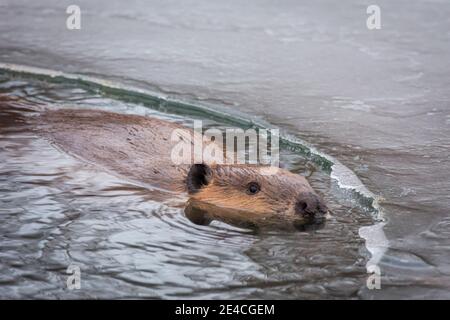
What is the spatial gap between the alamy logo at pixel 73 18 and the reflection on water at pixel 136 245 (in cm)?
365

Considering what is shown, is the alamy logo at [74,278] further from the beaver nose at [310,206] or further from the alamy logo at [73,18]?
the alamy logo at [73,18]

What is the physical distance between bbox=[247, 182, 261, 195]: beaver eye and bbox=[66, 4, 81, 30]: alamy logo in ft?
15.3

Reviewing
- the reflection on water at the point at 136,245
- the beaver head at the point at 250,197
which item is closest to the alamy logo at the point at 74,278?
the reflection on water at the point at 136,245

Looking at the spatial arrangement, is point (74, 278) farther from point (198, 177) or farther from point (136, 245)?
point (198, 177)

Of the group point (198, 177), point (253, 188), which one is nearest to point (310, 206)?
point (253, 188)

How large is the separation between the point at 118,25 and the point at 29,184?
4.32 m

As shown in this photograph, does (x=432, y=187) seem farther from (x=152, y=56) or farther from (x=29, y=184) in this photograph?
(x=152, y=56)

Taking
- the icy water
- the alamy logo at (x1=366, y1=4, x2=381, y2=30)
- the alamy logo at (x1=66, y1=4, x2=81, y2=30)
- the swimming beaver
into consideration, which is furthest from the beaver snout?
the alamy logo at (x1=66, y1=4, x2=81, y2=30)

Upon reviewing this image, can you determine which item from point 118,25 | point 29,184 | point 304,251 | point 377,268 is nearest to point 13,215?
point 29,184

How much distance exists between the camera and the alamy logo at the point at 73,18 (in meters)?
8.84

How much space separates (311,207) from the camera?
14.4ft

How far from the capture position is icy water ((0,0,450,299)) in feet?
12.2

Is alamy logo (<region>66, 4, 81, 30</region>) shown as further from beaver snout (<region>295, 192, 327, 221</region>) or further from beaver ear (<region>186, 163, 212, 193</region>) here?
beaver snout (<region>295, 192, 327, 221</region>)

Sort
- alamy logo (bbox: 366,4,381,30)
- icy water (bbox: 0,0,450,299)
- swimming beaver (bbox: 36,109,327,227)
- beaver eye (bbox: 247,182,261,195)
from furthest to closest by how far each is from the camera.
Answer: alamy logo (bbox: 366,4,381,30)
beaver eye (bbox: 247,182,261,195)
swimming beaver (bbox: 36,109,327,227)
icy water (bbox: 0,0,450,299)
